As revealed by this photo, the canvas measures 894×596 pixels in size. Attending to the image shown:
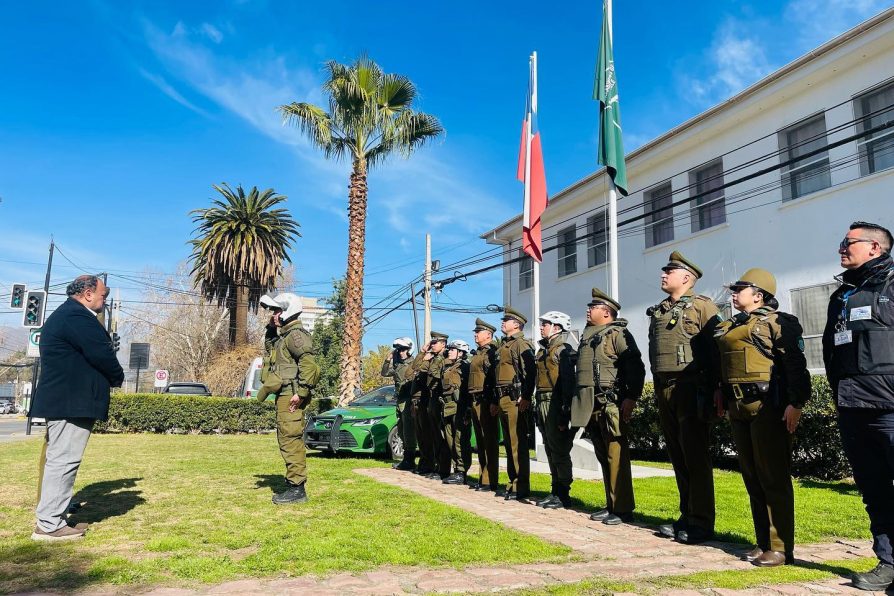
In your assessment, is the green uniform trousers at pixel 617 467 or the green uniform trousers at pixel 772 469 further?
the green uniform trousers at pixel 617 467

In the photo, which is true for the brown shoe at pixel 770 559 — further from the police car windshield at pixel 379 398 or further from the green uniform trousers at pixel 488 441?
the police car windshield at pixel 379 398

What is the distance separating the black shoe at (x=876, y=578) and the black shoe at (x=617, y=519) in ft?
7.19

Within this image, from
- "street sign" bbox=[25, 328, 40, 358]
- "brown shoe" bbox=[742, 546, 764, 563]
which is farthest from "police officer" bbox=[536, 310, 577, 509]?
"street sign" bbox=[25, 328, 40, 358]

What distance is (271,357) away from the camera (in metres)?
6.93

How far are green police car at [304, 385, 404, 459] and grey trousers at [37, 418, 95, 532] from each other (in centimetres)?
648

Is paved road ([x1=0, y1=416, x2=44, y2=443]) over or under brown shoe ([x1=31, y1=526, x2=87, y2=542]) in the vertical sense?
under

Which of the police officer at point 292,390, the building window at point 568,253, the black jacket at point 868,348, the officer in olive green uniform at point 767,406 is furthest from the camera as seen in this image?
the building window at point 568,253

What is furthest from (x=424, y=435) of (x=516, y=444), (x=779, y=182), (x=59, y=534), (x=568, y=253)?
(x=568, y=253)

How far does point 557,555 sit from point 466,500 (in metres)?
2.59

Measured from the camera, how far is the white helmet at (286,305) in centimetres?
700

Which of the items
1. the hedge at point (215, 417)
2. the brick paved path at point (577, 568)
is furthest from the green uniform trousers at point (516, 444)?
the hedge at point (215, 417)

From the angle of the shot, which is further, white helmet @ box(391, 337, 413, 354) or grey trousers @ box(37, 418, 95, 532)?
white helmet @ box(391, 337, 413, 354)

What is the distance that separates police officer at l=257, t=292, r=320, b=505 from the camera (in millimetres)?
6680

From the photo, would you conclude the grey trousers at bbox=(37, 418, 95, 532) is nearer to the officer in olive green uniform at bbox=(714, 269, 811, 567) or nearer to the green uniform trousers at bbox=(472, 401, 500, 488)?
the green uniform trousers at bbox=(472, 401, 500, 488)
